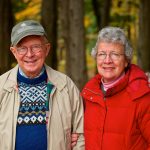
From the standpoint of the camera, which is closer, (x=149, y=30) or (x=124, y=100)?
(x=124, y=100)

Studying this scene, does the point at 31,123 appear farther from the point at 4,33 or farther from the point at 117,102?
the point at 4,33

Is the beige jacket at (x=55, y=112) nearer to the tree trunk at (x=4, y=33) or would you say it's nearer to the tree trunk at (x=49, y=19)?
the tree trunk at (x=4, y=33)

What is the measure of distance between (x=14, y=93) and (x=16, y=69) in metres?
0.25

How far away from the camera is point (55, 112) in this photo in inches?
152

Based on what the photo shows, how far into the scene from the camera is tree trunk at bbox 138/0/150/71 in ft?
35.2

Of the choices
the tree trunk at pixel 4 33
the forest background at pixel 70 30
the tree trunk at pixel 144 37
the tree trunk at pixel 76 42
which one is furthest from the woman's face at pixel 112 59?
the tree trunk at pixel 144 37

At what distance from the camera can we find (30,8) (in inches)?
585

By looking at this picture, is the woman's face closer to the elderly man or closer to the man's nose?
the man's nose

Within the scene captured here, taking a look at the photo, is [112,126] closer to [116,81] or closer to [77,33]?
[116,81]

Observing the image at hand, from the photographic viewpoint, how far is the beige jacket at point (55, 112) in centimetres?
379

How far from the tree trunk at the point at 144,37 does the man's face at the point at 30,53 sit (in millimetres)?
7103

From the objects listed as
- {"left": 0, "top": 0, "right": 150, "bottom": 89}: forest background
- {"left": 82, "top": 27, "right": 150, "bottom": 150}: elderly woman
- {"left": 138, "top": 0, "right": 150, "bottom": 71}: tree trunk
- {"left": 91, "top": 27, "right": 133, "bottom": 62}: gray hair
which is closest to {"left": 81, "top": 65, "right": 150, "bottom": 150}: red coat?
{"left": 82, "top": 27, "right": 150, "bottom": 150}: elderly woman

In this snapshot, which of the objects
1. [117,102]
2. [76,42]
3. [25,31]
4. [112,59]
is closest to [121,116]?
[117,102]

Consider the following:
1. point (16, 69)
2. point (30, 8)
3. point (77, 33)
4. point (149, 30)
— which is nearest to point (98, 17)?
point (30, 8)
